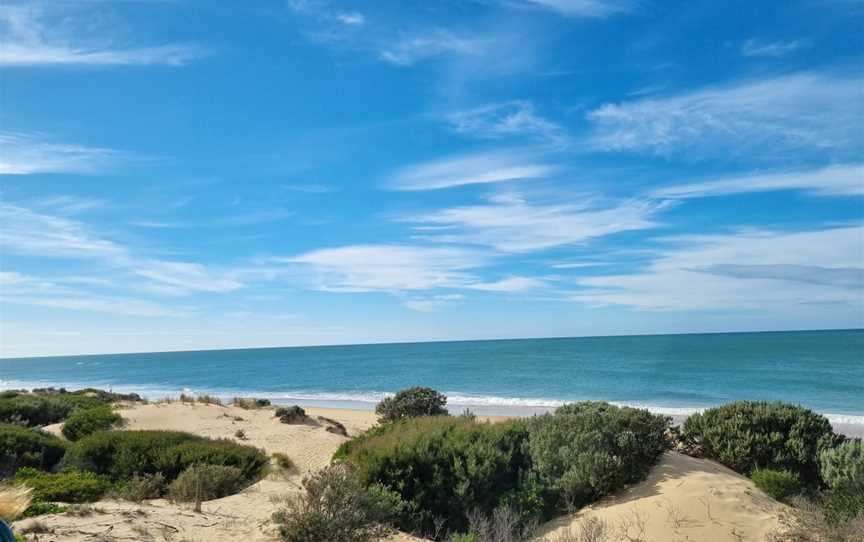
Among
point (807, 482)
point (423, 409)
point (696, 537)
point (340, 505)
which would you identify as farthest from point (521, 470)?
point (423, 409)

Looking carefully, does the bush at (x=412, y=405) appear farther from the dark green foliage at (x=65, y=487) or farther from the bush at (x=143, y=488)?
the dark green foliage at (x=65, y=487)

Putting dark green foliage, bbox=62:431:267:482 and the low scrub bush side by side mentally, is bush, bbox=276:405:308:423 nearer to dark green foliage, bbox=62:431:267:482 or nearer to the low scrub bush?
the low scrub bush

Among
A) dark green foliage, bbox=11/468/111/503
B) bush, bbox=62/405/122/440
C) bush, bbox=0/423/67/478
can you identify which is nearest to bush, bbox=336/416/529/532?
dark green foliage, bbox=11/468/111/503

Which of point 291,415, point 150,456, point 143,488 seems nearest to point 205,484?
point 143,488

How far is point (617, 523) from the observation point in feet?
24.8

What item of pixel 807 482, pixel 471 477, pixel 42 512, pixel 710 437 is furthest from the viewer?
pixel 710 437

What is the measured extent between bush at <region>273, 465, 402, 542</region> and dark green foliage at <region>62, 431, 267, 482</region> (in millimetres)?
6024

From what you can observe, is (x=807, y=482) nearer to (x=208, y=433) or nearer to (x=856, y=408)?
(x=208, y=433)

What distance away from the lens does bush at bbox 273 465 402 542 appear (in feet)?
21.7

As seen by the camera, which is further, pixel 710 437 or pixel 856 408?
pixel 856 408

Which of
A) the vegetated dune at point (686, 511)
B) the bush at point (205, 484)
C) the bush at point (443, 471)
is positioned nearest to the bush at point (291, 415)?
the bush at point (205, 484)

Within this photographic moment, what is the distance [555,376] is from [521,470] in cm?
4319

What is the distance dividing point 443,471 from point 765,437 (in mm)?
5730

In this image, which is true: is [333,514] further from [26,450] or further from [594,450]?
[26,450]
